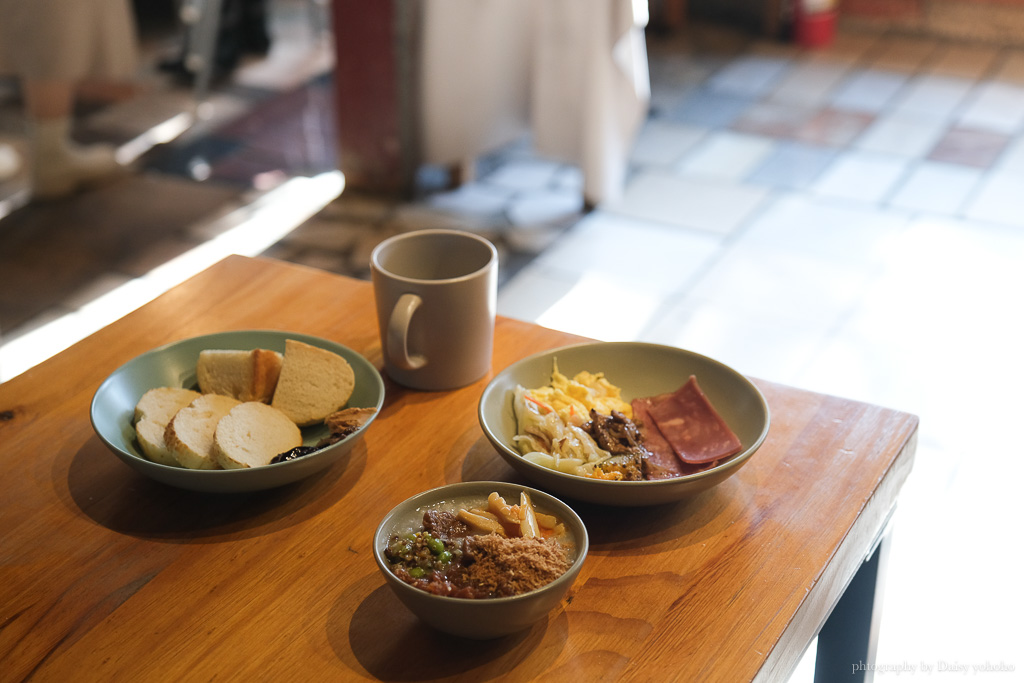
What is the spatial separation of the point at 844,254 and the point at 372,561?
1936 mm

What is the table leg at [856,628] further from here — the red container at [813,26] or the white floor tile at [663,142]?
the red container at [813,26]

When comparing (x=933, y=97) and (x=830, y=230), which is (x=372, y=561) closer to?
(x=830, y=230)

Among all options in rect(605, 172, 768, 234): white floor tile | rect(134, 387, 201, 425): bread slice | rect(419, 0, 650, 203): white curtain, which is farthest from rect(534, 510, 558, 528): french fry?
rect(605, 172, 768, 234): white floor tile

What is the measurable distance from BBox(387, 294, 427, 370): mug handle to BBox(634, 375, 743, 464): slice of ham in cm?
22

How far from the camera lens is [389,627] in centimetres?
65

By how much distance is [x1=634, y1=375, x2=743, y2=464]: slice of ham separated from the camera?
0.77 m

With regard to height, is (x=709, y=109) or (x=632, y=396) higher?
(x=632, y=396)

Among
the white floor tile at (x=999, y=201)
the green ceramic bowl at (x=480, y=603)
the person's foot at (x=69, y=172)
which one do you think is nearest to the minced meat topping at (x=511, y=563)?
the green ceramic bowl at (x=480, y=603)

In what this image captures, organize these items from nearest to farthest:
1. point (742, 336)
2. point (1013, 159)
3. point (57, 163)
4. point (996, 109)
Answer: point (742, 336)
point (57, 163)
point (1013, 159)
point (996, 109)

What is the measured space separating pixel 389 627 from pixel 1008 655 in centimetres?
103

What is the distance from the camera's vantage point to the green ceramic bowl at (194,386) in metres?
0.72

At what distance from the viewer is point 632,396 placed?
87 cm

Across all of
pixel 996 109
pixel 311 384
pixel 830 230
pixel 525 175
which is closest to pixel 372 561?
pixel 311 384

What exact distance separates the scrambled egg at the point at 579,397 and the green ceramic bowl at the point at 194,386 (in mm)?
144
